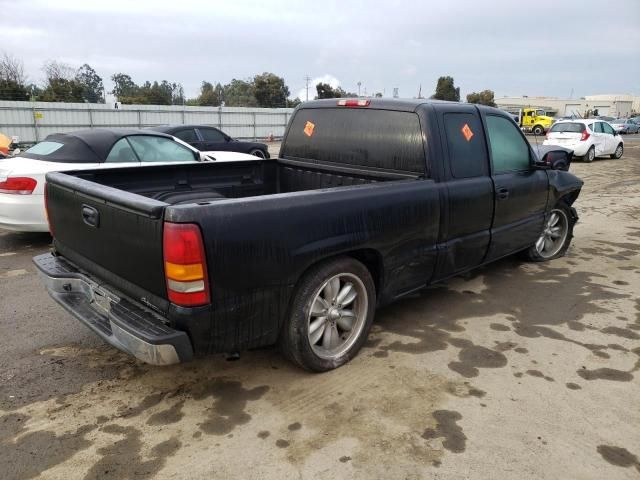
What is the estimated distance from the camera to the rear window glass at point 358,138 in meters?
3.78

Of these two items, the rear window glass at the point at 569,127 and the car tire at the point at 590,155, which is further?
the car tire at the point at 590,155

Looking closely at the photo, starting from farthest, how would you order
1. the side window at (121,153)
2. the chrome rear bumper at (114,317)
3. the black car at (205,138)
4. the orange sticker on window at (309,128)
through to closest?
the black car at (205,138)
the side window at (121,153)
the orange sticker on window at (309,128)
the chrome rear bumper at (114,317)

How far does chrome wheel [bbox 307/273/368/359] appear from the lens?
320 cm

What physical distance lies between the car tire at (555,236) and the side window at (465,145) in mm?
2014

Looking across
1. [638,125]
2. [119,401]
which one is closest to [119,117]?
[119,401]

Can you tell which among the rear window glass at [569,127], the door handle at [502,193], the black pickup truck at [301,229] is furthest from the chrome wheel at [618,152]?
the door handle at [502,193]

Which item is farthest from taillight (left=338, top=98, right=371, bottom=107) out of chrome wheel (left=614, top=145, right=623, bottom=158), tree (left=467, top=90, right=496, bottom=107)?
tree (left=467, top=90, right=496, bottom=107)

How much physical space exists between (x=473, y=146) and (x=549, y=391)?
2.03 m

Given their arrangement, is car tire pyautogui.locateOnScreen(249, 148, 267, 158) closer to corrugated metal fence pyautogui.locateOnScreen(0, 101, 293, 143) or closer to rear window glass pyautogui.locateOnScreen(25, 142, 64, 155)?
rear window glass pyautogui.locateOnScreen(25, 142, 64, 155)

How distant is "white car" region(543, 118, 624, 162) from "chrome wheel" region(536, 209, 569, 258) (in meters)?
Result: 13.1

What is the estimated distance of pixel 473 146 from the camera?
4.14 m

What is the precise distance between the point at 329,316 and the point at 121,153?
4567 millimetres

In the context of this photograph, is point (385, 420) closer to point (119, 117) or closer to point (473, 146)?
point (473, 146)

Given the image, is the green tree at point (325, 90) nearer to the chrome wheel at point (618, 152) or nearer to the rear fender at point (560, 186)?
the chrome wheel at point (618, 152)
